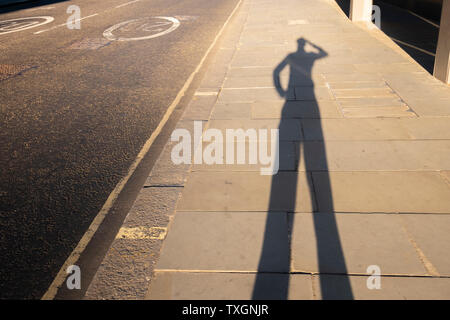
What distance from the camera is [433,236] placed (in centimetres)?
271

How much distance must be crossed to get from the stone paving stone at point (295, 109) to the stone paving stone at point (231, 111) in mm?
111

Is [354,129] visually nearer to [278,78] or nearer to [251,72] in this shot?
[278,78]

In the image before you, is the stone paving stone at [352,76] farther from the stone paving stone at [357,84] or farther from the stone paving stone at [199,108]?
the stone paving stone at [199,108]

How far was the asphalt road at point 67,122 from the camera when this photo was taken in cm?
293

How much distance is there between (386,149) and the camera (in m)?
4.01

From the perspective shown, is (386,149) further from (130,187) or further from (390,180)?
(130,187)

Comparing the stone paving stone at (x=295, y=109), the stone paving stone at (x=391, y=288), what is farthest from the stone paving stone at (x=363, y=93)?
the stone paving stone at (x=391, y=288)

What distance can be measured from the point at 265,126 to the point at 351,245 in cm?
240

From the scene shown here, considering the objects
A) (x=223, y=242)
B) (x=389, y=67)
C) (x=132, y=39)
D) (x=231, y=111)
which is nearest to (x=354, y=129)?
(x=231, y=111)

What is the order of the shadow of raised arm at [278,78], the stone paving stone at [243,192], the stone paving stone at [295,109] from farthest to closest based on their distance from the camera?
the shadow of raised arm at [278,78] < the stone paving stone at [295,109] < the stone paving stone at [243,192]

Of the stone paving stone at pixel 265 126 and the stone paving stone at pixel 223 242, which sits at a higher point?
the stone paving stone at pixel 265 126
